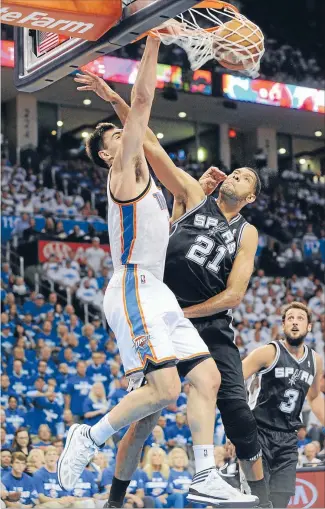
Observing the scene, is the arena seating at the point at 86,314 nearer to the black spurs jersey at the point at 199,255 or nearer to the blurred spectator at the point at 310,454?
the blurred spectator at the point at 310,454

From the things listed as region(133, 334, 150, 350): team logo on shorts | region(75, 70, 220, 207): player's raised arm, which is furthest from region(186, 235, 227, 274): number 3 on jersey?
region(133, 334, 150, 350): team logo on shorts

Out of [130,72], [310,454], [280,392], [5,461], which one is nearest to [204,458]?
[280,392]

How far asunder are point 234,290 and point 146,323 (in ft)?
3.06

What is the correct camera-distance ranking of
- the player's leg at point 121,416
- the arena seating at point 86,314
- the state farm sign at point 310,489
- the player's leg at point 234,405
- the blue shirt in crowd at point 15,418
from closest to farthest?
1. the player's leg at point 121,416
2. the player's leg at point 234,405
3. the state farm sign at point 310,489
4. the arena seating at point 86,314
5. the blue shirt in crowd at point 15,418

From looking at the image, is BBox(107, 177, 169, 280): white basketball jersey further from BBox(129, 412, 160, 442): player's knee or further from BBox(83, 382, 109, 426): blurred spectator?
BBox(83, 382, 109, 426): blurred spectator

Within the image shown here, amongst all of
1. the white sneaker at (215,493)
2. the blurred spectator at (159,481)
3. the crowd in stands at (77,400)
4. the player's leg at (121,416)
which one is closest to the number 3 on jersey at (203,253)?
the player's leg at (121,416)

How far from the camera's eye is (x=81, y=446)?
5453mm

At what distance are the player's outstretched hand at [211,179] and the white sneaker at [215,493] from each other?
6.92 feet

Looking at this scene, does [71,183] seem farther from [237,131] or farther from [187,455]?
[187,455]

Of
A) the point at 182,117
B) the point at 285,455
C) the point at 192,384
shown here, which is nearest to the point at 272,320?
the point at 182,117

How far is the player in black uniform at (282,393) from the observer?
7.23m

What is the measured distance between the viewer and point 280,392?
288 inches

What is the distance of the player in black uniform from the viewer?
23.7ft

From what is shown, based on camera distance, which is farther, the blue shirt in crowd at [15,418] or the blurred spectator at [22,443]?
the blue shirt in crowd at [15,418]
